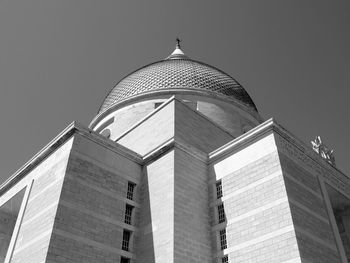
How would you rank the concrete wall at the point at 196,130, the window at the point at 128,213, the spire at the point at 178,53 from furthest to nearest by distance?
1. the spire at the point at 178,53
2. the concrete wall at the point at 196,130
3. the window at the point at 128,213

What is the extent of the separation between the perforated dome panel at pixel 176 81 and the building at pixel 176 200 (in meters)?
7.56

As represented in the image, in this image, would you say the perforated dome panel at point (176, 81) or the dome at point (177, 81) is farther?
the perforated dome panel at point (176, 81)

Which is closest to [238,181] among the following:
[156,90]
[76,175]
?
[76,175]

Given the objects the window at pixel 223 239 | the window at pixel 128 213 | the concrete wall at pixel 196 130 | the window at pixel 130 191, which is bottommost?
the window at pixel 223 239

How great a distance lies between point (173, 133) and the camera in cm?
Result: 1669

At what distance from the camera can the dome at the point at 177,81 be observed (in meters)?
25.5

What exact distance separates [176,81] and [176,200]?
13502 millimetres

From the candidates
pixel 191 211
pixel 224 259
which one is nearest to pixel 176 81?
pixel 191 211

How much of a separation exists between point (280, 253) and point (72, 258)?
6795mm

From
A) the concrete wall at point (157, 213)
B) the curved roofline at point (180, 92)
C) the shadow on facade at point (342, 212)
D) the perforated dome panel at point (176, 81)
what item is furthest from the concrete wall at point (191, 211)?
the perforated dome panel at point (176, 81)

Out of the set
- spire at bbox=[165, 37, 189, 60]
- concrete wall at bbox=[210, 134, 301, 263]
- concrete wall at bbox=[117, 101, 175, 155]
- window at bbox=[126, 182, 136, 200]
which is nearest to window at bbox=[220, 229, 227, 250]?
concrete wall at bbox=[210, 134, 301, 263]

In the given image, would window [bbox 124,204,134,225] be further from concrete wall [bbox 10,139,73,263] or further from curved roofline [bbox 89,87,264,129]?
curved roofline [bbox 89,87,264,129]

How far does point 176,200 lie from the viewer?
1379cm

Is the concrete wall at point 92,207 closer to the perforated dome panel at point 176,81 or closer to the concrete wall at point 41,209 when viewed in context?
the concrete wall at point 41,209
